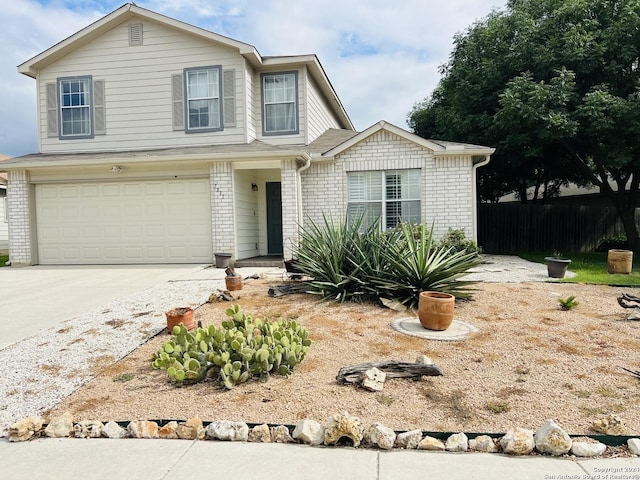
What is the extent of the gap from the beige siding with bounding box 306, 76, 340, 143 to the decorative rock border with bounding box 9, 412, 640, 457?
33.7 feet

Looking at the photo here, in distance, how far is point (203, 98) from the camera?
11.8 meters

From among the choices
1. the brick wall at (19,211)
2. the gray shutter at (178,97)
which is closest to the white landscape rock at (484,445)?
the gray shutter at (178,97)

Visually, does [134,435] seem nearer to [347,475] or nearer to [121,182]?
[347,475]

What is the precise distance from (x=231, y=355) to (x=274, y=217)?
9204 mm

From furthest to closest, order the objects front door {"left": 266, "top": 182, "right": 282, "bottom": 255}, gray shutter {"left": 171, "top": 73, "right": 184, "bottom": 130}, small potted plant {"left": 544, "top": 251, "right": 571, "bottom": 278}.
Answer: front door {"left": 266, "top": 182, "right": 282, "bottom": 255} → gray shutter {"left": 171, "top": 73, "right": 184, "bottom": 130} → small potted plant {"left": 544, "top": 251, "right": 571, "bottom": 278}

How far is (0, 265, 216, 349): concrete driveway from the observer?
5.67m

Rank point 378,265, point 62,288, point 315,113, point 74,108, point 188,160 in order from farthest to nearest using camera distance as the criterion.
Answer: point 315,113 < point 74,108 < point 188,160 < point 62,288 < point 378,265

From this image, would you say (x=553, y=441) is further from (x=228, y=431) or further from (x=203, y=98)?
(x=203, y=98)

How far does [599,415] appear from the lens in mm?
2754

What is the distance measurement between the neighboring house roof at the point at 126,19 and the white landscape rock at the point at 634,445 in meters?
11.3

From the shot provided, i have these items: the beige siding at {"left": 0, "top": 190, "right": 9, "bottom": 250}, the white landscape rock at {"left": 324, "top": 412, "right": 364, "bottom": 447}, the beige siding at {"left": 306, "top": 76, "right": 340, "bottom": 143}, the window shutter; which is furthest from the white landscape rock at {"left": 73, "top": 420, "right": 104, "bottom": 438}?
the beige siding at {"left": 0, "top": 190, "right": 9, "bottom": 250}

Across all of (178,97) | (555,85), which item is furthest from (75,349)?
(555,85)

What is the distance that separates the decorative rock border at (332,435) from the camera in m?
2.42

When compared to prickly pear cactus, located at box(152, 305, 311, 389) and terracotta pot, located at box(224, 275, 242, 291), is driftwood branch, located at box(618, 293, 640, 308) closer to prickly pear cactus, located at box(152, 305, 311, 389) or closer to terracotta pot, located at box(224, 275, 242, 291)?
prickly pear cactus, located at box(152, 305, 311, 389)
